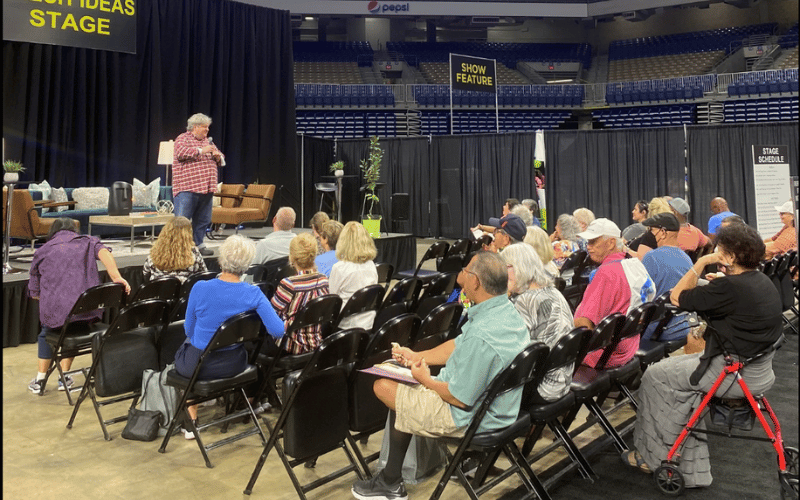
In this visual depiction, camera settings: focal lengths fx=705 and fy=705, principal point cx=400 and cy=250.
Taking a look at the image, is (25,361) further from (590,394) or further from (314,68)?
(314,68)

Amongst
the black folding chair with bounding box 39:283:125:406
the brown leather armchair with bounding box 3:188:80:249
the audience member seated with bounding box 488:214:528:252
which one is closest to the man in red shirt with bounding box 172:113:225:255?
the brown leather armchair with bounding box 3:188:80:249

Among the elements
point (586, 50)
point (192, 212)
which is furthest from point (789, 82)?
point (192, 212)

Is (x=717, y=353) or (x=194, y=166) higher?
(x=194, y=166)

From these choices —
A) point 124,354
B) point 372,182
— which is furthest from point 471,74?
point 124,354

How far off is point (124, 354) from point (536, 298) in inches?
88.1

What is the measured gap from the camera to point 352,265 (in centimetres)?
421

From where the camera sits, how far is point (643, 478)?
10.6 ft

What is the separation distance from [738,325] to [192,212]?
541cm

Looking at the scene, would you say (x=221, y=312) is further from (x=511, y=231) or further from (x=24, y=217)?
(x=24, y=217)

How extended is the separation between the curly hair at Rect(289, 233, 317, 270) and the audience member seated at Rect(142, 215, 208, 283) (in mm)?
824

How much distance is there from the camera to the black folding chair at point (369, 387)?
10.0ft

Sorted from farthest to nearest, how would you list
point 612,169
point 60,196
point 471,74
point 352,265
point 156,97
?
point 471,74
point 612,169
point 156,97
point 60,196
point 352,265

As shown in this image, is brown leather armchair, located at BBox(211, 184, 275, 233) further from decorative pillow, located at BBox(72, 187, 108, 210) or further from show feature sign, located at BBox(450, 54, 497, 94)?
show feature sign, located at BBox(450, 54, 497, 94)

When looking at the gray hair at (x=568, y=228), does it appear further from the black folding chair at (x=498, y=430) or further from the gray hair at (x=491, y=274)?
the gray hair at (x=491, y=274)
